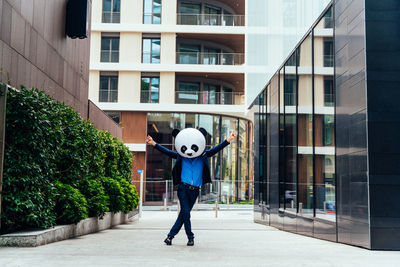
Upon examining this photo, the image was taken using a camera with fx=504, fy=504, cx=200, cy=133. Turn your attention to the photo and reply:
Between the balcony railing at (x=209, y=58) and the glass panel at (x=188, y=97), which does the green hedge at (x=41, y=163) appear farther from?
the balcony railing at (x=209, y=58)

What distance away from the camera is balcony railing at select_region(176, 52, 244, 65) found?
126 ft

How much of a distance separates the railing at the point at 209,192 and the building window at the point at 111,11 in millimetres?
12683

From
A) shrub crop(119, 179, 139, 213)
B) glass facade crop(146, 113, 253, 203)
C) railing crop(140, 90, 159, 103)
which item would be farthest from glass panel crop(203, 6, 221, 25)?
shrub crop(119, 179, 139, 213)

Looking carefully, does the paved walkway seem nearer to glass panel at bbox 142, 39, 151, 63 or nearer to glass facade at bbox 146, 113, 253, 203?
glass facade at bbox 146, 113, 253, 203

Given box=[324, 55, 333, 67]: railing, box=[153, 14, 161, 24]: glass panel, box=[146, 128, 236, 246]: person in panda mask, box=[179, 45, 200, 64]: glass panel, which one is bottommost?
box=[146, 128, 236, 246]: person in panda mask

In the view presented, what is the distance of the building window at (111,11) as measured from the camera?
3866 centimetres

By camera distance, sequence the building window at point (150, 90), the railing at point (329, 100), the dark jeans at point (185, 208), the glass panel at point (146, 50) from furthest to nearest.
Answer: the glass panel at point (146, 50) < the building window at point (150, 90) < the railing at point (329, 100) < the dark jeans at point (185, 208)

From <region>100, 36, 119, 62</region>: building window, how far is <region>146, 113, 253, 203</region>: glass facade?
5.24m

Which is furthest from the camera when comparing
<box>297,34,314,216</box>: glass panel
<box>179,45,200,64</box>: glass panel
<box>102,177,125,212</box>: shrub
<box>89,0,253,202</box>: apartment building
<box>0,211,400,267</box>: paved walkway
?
<box>179,45,200,64</box>: glass panel

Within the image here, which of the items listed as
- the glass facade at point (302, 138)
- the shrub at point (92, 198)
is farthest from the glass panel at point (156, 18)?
the shrub at point (92, 198)

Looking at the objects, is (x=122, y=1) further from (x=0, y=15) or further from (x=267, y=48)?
(x=0, y=15)

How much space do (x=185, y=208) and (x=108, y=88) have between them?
31040mm

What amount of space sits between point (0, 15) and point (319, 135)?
6.95m

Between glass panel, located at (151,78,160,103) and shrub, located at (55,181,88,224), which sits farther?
glass panel, located at (151,78,160,103)
